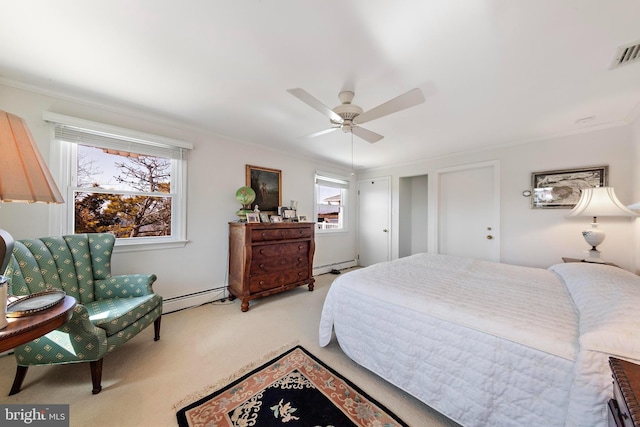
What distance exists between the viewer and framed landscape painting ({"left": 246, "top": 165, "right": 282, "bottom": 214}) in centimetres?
338

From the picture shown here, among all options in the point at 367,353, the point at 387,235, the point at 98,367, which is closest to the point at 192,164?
the point at 98,367

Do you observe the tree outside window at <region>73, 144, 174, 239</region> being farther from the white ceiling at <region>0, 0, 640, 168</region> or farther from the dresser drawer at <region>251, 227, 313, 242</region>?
the dresser drawer at <region>251, 227, 313, 242</region>

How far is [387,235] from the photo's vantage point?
4.64 meters

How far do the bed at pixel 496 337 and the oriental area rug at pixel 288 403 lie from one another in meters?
0.24

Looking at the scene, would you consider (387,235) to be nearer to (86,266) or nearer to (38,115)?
(86,266)

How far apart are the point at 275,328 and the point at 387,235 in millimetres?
3086

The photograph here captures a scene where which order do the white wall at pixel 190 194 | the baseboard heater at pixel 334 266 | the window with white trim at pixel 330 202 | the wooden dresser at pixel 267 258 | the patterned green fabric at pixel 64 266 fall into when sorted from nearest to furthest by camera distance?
the patterned green fabric at pixel 64 266
the white wall at pixel 190 194
the wooden dresser at pixel 267 258
the baseboard heater at pixel 334 266
the window with white trim at pixel 330 202

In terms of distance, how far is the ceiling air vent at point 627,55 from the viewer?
4.56ft

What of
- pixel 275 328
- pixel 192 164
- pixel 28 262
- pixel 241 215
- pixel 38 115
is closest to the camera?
pixel 28 262

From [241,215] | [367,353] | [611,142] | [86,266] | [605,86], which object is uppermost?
[605,86]

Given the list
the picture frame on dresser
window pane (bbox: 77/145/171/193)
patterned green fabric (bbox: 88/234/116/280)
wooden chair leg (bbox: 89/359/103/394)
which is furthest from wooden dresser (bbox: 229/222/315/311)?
wooden chair leg (bbox: 89/359/103/394)

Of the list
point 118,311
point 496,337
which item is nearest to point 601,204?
point 496,337

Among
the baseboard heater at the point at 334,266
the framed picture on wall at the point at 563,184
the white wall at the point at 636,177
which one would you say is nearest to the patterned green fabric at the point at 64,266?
the baseboard heater at the point at 334,266

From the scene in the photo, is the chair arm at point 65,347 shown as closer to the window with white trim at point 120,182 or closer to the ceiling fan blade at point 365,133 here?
the window with white trim at point 120,182
